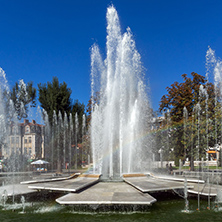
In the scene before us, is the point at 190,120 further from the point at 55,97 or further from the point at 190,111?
the point at 55,97

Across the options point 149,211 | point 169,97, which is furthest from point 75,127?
point 149,211

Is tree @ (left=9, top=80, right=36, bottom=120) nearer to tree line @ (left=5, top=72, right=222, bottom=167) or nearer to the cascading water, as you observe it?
tree line @ (left=5, top=72, right=222, bottom=167)

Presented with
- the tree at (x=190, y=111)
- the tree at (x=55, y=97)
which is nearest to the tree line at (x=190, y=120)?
the tree at (x=190, y=111)

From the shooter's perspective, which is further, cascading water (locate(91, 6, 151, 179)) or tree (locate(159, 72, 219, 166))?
tree (locate(159, 72, 219, 166))

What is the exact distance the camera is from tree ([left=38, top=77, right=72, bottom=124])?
4166 cm

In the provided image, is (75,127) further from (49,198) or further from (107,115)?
(49,198)

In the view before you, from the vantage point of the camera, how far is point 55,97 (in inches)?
1652

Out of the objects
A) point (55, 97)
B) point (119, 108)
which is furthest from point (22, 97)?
point (119, 108)

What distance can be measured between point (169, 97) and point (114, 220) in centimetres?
2536

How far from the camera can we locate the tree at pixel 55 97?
4166 cm

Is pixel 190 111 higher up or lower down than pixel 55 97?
lower down

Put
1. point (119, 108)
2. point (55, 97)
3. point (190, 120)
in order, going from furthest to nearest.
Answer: point (55, 97) < point (190, 120) < point (119, 108)

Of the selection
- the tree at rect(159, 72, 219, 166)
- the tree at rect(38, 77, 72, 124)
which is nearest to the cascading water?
the tree at rect(159, 72, 219, 166)

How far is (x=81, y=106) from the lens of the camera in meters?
45.8
